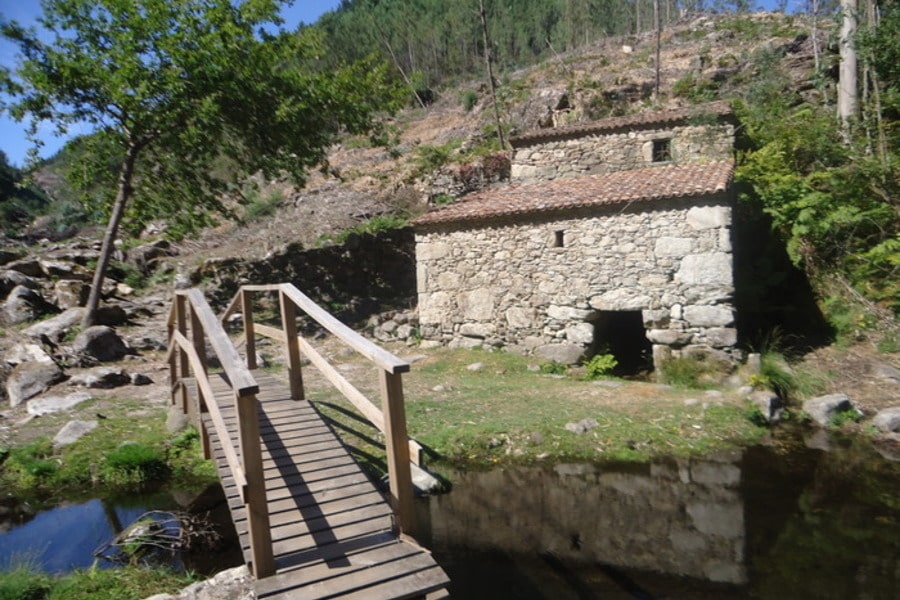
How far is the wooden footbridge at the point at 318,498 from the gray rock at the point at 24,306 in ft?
32.3

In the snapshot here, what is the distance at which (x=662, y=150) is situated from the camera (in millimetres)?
13531

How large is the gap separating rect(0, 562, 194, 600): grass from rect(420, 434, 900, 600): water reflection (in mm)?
2130

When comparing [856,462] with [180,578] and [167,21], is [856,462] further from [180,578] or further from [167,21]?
[167,21]

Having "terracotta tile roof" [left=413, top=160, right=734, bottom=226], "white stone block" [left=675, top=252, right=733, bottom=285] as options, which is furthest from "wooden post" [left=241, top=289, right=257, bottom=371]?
"white stone block" [left=675, top=252, right=733, bottom=285]

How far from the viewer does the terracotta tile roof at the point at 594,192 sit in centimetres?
994

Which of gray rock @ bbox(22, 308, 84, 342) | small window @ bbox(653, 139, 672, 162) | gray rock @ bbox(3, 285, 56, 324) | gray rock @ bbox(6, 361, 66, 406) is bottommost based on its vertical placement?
gray rock @ bbox(6, 361, 66, 406)

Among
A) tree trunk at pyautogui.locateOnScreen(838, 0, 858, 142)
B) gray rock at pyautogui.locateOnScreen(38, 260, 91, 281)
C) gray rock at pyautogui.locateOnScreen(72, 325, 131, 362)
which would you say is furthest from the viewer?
gray rock at pyautogui.locateOnScreen(38, 260, 91, 281)

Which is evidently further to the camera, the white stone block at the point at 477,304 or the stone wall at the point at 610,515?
the white stone block at the point at 477,304

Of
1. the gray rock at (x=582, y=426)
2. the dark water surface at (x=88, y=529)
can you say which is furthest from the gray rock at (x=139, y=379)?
the gray rock at (x=582, y=426)

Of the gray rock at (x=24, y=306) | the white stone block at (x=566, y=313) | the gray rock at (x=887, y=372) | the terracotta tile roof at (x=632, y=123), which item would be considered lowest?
the gray rock at (x=887, y=372)

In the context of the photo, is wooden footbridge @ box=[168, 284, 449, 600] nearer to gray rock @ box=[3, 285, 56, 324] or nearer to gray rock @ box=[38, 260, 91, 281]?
gray rock @ box=[3, 285, 56, 324]

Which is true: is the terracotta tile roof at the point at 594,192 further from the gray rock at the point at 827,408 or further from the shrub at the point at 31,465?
the shrub at the point at 31,465

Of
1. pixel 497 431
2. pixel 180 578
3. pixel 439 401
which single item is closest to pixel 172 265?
pixel 439 401

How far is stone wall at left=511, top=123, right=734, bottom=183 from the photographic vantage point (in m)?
13.0
